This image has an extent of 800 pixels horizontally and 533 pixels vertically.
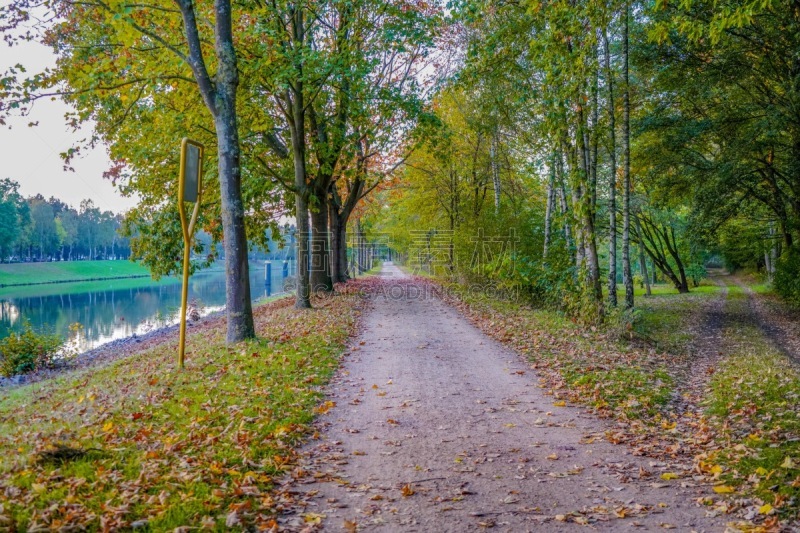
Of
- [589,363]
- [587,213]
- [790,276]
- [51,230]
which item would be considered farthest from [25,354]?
[51,230]

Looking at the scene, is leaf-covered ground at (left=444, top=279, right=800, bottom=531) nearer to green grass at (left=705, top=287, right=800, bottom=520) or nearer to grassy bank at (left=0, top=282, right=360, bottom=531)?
green grass at (left=705, top=287, right=800, bottom=520)

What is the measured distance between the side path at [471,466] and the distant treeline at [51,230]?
176ft

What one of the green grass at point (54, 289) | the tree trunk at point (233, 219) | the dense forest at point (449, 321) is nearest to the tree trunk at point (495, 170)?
the dense forest at point (449, 321)

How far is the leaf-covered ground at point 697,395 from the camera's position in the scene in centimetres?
449

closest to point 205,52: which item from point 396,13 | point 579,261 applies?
point 396,13

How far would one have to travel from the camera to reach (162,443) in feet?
16.9

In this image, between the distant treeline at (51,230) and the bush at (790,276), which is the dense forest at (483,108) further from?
the distant treeline at (51,230)

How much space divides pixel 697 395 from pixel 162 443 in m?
7.02

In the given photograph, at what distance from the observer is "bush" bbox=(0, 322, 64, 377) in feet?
43.0

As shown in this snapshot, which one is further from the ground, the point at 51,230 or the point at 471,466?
the point at 51,230

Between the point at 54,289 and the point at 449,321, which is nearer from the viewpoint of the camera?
the point at 449,321

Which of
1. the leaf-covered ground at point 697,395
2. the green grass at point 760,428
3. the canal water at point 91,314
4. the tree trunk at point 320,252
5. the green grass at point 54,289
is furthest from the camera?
the green grass at point 54,289

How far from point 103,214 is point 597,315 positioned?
Result: 10521cm

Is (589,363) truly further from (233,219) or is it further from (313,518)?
(233,219)
